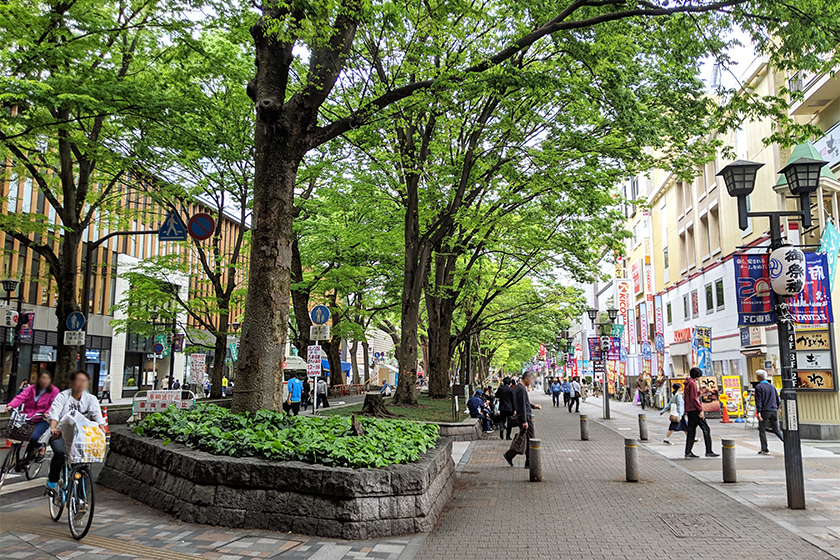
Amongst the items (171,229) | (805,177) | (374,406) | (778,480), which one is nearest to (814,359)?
(778,480)

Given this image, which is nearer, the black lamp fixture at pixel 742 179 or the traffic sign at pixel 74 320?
the black lamp fixture at pixel 742 179

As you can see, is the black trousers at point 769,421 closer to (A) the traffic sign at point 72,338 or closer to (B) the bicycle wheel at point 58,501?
(B) the bicycle wheel at point 58,501

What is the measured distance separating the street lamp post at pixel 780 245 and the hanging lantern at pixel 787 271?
229mm

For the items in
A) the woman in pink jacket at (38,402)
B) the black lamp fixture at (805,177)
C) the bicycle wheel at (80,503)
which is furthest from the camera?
the black lamp fixture at (805,177)

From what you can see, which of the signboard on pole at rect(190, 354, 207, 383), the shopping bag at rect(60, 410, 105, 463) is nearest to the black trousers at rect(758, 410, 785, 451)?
the shopping bag at rect(60, 410, 105, 463)

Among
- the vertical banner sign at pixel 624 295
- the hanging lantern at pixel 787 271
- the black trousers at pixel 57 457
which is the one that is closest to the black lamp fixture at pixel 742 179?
the hanging lantern at pixel 787 271

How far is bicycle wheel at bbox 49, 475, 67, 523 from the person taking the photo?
22.1 feet

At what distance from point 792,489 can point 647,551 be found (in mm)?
3198

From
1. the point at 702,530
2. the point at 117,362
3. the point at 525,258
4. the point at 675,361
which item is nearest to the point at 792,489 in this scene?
the point at 702,530

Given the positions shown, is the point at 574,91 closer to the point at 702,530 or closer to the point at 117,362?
the point at 702,530

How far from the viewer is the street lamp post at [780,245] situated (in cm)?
824

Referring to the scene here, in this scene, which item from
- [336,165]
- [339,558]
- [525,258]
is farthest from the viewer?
[525,258]

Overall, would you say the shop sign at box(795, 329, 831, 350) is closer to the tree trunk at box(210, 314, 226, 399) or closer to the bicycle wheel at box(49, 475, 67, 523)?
the bicycle wheel at box(49, 475, 67, 523)

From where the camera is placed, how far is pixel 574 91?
34.9 ft
